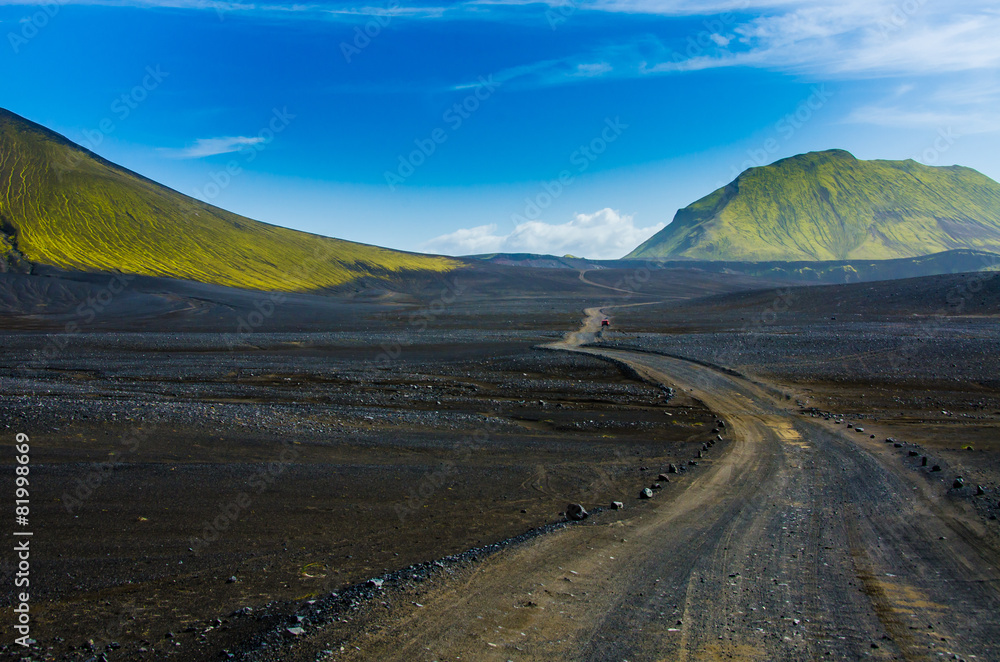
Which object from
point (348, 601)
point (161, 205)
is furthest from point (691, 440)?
point (161, 205)

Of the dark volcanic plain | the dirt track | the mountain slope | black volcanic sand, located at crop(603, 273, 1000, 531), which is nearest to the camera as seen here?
the dirt track

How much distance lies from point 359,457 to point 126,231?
10817 cm

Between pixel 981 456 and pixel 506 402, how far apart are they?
1324cm

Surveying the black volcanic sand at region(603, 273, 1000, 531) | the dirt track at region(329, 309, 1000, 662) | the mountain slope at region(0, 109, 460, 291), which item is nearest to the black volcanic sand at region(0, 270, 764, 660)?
the dirt track at region(329, 309, 1000, 662)

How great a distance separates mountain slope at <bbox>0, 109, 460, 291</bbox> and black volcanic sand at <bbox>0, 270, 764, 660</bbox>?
68.2 meters

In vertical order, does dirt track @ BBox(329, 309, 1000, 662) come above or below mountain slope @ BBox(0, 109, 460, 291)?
below

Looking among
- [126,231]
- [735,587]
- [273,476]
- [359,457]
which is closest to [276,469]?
[273,476]

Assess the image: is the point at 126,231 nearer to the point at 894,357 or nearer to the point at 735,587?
the point at 894,357

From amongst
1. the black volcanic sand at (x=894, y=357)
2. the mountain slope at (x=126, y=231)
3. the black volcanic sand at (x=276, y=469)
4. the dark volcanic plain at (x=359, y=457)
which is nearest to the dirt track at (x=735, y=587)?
the dark volcanic plain at (x=359, y=457)

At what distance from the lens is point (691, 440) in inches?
626

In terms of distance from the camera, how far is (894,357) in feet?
93.4

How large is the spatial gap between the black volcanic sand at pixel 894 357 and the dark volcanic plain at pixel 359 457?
0.54 feet

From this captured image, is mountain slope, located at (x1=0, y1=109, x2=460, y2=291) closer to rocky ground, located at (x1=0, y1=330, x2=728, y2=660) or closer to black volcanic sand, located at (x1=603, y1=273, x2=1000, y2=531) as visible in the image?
black volcanic sand, located at (x1=603, y1=273, x2=1000, y2=531)

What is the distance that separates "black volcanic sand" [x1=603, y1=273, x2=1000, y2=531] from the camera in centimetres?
1456
